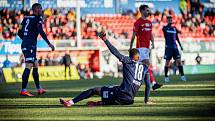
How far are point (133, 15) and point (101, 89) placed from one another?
31467 millimetres

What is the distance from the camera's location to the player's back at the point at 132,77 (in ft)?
36.0

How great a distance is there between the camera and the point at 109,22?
41.0 m

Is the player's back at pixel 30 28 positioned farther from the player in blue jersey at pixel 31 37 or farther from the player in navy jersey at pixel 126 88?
the player in navy jersey at pixel 126 88

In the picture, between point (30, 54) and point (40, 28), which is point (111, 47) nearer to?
point (40, 28)

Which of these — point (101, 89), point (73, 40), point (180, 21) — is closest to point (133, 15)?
point (180, 21)

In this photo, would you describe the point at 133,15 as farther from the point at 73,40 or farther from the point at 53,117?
the point at 53,117

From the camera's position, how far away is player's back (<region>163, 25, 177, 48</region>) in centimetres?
2208

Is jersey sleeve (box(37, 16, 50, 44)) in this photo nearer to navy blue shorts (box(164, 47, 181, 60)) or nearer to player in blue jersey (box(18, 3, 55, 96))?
player in blue jersey (box(18, 3, 55, 96))

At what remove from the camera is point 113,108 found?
34.9 ft

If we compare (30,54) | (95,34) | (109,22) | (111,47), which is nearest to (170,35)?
(30,54)

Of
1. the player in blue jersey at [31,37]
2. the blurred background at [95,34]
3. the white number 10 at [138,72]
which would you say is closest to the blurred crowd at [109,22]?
the blurred background at [95,34]

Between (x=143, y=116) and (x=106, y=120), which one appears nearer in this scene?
(x=106, y=120)

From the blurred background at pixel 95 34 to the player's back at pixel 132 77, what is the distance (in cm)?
2077

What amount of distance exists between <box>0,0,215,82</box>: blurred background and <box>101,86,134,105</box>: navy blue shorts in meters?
20.7
